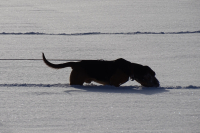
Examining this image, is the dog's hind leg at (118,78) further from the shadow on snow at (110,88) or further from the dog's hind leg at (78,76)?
the dog's hind leg at (78,76)

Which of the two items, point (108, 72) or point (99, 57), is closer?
point (108, 72)

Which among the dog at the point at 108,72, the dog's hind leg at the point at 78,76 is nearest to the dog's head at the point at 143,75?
the dog at the point at 108,72

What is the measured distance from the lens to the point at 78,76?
428 centimetres

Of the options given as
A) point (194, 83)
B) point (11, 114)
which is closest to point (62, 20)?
point (194, 83)

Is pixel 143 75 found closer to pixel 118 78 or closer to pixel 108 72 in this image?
pixel 118 78

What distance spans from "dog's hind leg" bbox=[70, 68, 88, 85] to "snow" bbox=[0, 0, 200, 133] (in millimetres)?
92

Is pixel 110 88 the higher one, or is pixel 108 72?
pixel 108 72

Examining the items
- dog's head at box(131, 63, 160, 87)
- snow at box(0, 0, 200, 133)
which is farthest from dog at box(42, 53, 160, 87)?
snow at box(0, 0, 200, 133)

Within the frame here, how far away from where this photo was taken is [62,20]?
10.4m

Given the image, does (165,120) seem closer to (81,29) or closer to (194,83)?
(194,83)

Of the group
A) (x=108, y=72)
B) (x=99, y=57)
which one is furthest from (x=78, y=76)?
(x=99, y=57)

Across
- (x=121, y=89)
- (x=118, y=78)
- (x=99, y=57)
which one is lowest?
(x=121, y=89)

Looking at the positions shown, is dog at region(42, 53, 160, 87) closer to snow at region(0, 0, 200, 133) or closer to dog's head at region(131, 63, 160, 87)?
dog's head at region(131, 63, 160, 87)

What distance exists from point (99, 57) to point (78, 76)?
2.03m
